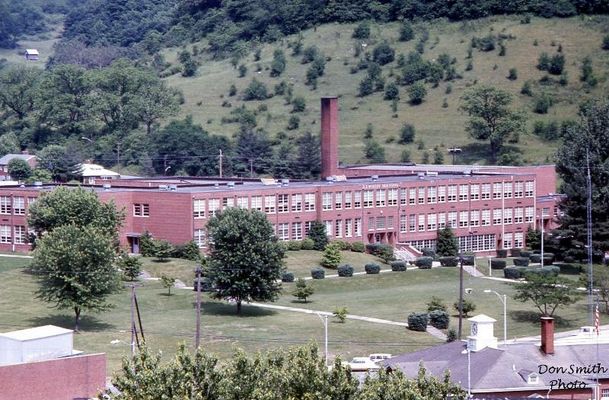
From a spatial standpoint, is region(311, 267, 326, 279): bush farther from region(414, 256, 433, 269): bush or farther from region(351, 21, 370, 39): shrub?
region(351, 21, 370, 39): shrub

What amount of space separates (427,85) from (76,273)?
321 feet

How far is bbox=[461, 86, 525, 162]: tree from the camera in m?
151

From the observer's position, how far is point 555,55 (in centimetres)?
17188

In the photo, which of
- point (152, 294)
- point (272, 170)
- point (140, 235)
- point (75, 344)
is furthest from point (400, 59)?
point (75, 344)

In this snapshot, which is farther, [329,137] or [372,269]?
[329,137]

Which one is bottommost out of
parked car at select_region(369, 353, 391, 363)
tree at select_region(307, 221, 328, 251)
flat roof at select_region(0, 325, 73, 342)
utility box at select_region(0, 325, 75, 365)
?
parked car at select_region(369, 353, 391, 363)

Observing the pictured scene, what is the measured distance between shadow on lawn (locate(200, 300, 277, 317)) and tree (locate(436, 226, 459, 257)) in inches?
1061

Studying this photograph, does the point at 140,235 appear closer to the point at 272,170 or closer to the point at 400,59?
the point at 272,170

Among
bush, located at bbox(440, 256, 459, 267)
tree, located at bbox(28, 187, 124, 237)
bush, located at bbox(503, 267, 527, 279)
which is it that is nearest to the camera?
tree, located at bbox(28, 187, 124, 237)

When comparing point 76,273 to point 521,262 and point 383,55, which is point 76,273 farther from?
point 383,55

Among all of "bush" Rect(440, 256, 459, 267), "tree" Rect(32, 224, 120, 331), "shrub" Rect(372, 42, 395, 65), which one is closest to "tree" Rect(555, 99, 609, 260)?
"bush" Rect(440, 256, 459, 267)

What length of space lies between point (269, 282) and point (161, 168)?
7055 cm

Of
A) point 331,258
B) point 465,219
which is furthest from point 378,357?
point 465,219

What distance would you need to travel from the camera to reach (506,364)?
5481 centimetres
